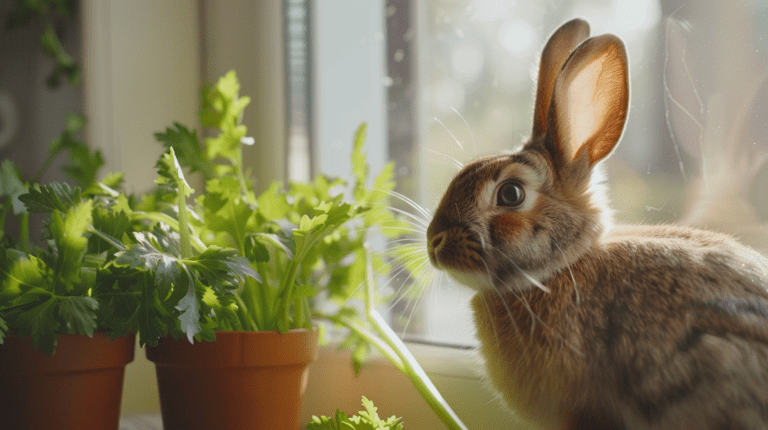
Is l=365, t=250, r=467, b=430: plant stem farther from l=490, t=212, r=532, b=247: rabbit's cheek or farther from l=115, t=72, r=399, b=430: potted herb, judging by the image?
l=490, t=212, r=532, b=247: rabbit's cheek

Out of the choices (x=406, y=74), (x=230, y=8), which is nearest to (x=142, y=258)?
(x=406, y=74)

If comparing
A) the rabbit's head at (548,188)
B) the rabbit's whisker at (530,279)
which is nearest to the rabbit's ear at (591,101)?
the rabbit's head at (548,188)

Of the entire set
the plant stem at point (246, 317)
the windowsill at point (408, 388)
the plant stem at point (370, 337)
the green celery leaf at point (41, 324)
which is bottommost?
the windowsill at point (408, 388)

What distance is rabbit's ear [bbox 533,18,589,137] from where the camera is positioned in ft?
1.83

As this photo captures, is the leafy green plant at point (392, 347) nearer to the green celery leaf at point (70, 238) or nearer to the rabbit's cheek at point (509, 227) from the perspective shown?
the rabbit's cheek at point (509, 227)

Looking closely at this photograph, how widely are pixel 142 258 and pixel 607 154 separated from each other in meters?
0.48

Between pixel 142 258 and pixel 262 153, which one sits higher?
pixel 262 153

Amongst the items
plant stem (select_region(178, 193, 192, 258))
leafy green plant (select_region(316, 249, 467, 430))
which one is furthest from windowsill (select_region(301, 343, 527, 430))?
plant stem (select_region(178, 193, 192, 258))

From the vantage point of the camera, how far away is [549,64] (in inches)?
22.2

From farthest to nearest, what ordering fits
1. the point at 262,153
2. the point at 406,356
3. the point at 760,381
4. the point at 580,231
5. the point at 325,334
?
the point at 262,153, the point at 325,334, the point at 406,356, the point at 580,231, the point at 760,381

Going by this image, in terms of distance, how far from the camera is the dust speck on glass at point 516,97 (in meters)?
0.61

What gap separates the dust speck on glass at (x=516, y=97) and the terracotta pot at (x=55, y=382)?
0.45 meters

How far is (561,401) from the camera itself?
48 centimetres

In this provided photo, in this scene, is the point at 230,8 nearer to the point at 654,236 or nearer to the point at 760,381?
the point at 654,236
